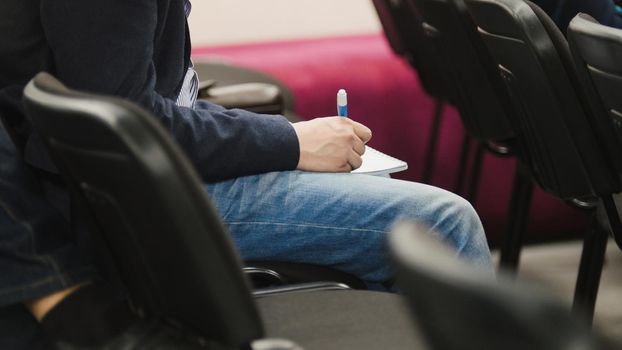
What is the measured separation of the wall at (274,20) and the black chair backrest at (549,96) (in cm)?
190

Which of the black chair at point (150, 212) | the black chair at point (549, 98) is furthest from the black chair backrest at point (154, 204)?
the black chair at point (549, 98)

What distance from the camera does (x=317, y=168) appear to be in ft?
5.03

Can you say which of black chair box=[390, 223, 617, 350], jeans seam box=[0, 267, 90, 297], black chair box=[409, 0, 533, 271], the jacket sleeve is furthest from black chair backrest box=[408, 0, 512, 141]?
black chair box=[390, 223, 617, 350]

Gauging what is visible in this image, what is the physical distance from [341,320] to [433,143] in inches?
79.3

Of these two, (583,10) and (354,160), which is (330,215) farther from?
(583,10)

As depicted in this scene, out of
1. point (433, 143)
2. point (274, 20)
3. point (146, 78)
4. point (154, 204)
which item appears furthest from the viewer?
point (274, 20)

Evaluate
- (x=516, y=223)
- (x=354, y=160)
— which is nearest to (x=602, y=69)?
(x=354, y=160)

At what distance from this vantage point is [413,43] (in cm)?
283

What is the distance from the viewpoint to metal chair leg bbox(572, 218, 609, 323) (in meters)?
1.99

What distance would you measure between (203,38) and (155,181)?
2803 mm

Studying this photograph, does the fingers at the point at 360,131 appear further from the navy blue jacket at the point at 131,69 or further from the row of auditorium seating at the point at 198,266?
the row of auditorium seating at the point at 198,266

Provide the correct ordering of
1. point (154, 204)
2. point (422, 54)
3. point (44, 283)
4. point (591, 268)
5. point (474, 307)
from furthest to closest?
point (422, 54) → point (591, 268) → point (44, 283) → point (154, 204) → point (474, 307)

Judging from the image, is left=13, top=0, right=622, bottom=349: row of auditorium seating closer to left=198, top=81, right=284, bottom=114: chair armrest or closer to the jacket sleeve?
the jacket sleeve

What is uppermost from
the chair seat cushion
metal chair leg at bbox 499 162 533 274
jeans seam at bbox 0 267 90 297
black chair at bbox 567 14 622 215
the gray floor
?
black chair at bbox 567 14 622 215
